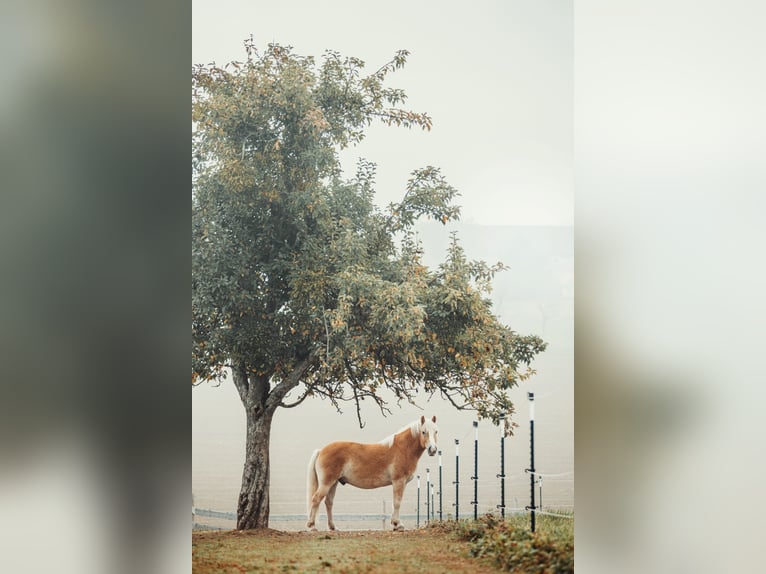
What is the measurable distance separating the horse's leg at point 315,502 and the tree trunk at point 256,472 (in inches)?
5.9

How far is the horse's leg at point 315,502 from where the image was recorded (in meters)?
2.48

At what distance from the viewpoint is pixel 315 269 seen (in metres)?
2.49

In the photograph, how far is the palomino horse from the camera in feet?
8.14

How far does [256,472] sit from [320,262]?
0.76m

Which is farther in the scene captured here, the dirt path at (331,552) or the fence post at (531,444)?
the fence post at (531,444)

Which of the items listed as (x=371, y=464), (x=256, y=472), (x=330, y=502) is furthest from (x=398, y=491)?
(x=256, y=472)

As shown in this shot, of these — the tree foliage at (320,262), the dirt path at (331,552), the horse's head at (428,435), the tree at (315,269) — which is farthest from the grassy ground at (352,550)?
the tree foliage at (320,262)

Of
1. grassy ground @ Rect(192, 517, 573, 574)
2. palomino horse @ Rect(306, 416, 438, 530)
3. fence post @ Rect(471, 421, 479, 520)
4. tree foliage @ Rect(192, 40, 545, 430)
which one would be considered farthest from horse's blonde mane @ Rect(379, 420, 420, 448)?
grassy ground @ Rect(192, 517, 573, 574)

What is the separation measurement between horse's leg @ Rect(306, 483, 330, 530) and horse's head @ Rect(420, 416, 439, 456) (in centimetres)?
37

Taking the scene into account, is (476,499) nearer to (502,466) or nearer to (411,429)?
(502,466)

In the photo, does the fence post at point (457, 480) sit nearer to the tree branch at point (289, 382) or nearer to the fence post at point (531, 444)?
the fence post at point (531, 444)
